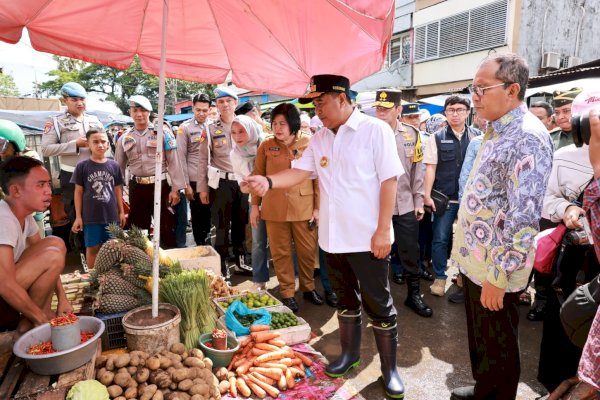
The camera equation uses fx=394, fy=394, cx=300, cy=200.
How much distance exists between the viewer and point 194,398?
2.42 metres

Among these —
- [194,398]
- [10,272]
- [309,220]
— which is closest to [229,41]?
[309,220]

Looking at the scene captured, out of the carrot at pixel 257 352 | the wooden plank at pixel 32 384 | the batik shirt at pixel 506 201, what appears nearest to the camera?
the batik shirt at pixel 506 201

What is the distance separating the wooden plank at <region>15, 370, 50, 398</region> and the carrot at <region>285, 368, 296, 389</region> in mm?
1547

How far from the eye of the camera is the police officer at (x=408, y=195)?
165 inches

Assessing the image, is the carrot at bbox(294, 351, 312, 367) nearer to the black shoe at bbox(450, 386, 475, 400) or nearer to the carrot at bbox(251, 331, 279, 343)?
the carrot at bbox(251, 331, 279, 343)

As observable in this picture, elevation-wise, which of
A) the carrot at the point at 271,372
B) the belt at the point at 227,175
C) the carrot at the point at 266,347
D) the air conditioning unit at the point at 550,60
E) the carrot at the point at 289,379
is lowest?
the carrot at the point at 289,379

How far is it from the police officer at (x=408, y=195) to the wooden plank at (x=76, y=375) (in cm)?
304

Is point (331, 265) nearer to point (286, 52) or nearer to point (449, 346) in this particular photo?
point (449, 346)

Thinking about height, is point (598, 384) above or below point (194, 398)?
above

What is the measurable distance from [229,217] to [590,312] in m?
4.25

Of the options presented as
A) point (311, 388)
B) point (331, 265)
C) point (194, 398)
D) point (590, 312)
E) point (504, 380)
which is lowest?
point (311, 388)

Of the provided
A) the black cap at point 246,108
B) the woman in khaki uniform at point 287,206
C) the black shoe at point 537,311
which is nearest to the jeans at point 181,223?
the black cap at point 246,108

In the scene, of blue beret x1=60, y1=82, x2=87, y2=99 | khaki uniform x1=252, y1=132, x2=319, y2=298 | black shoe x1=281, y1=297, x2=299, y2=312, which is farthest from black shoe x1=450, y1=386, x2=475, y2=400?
blue beret x1=60, y1=82, x2=87, y2=99

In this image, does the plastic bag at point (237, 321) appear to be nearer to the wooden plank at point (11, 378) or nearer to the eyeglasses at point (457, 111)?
the wooden plank at point (11, 378)
